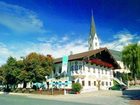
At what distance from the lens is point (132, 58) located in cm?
5091

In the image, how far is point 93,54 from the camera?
53531 mm

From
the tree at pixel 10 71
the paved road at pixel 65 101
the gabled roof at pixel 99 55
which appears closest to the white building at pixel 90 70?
the gabled roof at pixel 99 55

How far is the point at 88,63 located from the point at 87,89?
5.78m

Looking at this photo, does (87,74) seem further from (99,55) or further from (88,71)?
(99,55)

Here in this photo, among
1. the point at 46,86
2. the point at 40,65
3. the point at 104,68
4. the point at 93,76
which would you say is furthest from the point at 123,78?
the point at 40,65

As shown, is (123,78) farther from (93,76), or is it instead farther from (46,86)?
→ (46,86)

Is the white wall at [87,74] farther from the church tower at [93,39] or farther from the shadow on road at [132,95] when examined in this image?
the church tower at [93,39]

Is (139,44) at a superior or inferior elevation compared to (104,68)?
superior

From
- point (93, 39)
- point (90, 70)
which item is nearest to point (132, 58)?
point (90, 70)

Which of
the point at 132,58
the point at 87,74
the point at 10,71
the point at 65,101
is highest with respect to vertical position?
the point at 132,58

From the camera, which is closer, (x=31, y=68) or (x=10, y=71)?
(x=31, y=68)

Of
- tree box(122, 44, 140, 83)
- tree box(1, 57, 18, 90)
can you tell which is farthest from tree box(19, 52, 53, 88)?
tree box(122, 44, 140, 83)

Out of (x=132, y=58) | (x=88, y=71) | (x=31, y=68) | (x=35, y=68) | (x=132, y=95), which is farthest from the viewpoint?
(x=88, y=71)

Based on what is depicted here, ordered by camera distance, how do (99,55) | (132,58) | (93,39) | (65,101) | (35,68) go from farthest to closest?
A: (93,39)
(99,55)
(35,68)
(132,58)
(65,101)
